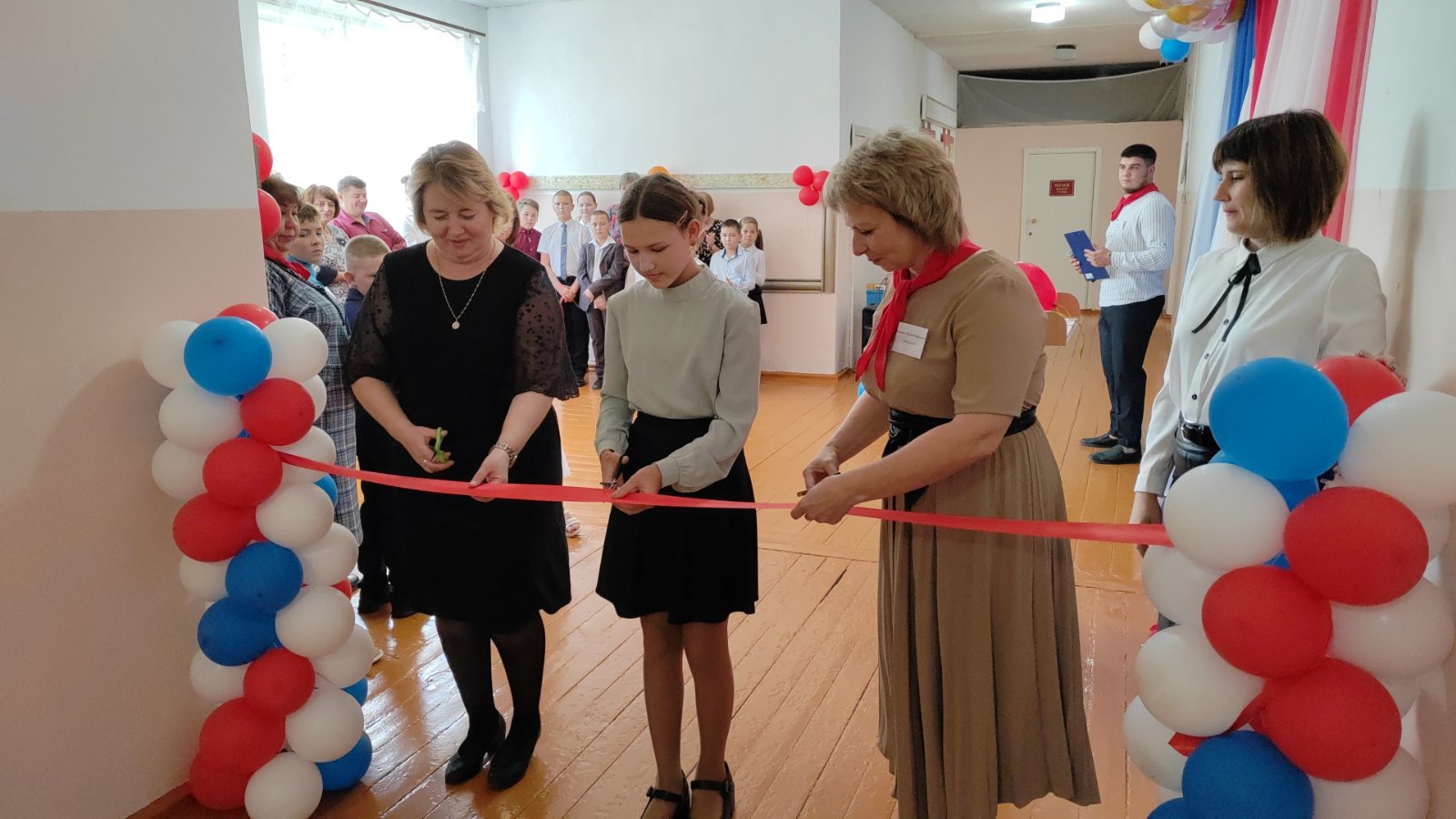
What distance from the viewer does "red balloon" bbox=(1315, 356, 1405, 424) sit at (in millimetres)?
1308

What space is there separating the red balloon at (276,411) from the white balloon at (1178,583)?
1.76 metres

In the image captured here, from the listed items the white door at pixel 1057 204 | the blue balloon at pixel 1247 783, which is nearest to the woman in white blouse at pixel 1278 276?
the blue balloon at pixel 1247 783

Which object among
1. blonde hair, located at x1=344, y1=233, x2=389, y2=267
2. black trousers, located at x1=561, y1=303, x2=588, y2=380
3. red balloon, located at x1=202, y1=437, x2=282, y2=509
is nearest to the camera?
red balloon, located at x1=202, y1=437, x2=282, y2=509

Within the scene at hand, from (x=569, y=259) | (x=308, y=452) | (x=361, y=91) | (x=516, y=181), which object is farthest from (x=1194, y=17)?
(x=516, y=181)

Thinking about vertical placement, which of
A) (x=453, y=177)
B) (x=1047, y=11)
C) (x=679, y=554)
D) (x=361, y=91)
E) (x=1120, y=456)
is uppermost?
(x=1047, y=11)

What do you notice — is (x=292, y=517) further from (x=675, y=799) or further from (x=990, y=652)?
(x=990, y=652)

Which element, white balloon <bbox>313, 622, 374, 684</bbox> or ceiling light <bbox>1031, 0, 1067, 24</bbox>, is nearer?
white balloon <bbox>313, 622, 374, 684</bbox>

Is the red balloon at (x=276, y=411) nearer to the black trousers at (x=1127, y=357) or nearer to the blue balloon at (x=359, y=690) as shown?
the blue balloon at (x=359, y=690)

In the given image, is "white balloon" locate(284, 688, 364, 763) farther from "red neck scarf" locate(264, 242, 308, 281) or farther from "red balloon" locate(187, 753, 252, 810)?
"red neck scarf" locate(264, 242, 308, 281)

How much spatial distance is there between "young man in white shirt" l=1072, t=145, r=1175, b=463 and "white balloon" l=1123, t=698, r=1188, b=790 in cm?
381

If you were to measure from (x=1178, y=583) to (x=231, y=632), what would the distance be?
6.44ft

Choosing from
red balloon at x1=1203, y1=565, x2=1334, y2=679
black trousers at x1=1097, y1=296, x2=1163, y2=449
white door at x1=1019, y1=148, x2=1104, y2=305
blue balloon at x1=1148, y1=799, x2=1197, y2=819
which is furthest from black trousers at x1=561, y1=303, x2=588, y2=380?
white door at x1=1019, y1=148, x2=1104, y2=305

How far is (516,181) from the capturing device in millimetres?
8633

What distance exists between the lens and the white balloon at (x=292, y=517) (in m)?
2.15
